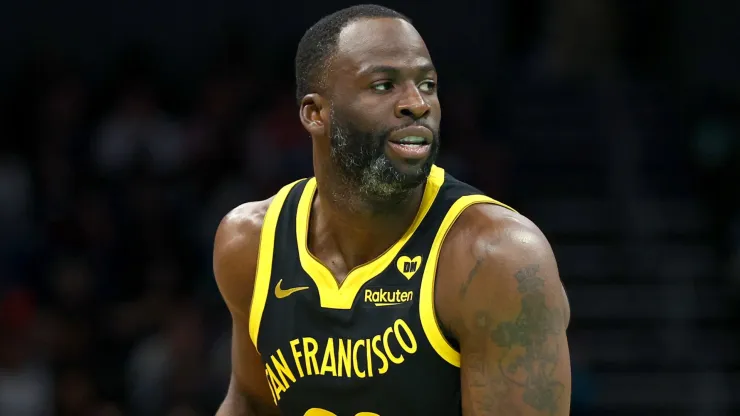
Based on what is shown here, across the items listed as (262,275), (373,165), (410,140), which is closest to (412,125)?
(410,140)

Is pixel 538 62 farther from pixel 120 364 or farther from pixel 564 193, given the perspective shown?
pixel 120 364

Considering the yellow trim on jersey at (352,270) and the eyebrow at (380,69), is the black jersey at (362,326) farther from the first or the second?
the eyebrow at (380,69)

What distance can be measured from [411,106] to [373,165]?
0.19m

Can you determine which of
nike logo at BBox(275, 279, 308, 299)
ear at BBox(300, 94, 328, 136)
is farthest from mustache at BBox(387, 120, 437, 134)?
nike logo at BBox(275, 279, 308, 299)

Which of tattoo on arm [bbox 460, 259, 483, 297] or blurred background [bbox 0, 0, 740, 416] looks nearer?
tattoo on arm [bbox 460, 259, 483, 297]

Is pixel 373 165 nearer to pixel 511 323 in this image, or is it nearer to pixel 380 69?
pixel 380 69

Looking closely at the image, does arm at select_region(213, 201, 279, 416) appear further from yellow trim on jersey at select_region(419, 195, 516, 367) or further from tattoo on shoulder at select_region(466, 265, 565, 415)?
tattoo on shoulder at select_region(466, 265, 565, 415)

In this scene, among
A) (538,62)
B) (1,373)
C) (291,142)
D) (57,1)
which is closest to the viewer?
(1,373)

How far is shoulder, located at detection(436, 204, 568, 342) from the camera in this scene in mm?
3074

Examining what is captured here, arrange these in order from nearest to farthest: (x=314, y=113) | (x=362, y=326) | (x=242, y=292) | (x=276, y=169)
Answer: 1. (x=362, y=326)
2. (x=314, y=113)
3. (x=242, y=292)
4. (x=276, y=169)

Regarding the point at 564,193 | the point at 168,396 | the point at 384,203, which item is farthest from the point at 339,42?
the point at 564,193

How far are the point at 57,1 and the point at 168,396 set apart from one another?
3514mm

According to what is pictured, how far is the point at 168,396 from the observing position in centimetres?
680

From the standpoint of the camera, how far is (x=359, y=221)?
345 cm
